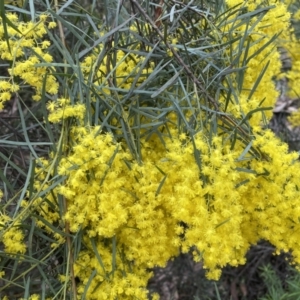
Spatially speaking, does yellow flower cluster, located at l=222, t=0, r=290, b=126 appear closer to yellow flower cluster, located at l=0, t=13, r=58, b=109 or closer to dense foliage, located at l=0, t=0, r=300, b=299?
dense foliage, located at l=0, t=0, r=300, b=299

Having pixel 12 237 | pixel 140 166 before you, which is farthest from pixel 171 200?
pixel 12 237

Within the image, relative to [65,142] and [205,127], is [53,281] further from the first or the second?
[205,127]

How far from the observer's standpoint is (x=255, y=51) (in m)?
0.85

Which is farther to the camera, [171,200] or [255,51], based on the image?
[255,51]

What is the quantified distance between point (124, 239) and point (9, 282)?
17 cm

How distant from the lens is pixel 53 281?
780 mm

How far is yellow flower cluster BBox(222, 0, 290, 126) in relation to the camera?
0.79m

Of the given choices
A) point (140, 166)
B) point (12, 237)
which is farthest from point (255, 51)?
point (12, 237)

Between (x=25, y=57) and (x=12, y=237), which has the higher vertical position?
(x=25, y=57)

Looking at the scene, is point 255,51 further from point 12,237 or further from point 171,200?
point 12,237

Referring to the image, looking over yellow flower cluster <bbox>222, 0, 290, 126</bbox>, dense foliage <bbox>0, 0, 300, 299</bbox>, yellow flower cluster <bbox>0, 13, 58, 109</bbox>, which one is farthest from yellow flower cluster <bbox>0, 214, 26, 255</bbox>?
yellow flower cluster <bbox>222, 0, 290, 126</bbox>

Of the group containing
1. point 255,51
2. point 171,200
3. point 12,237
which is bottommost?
point 12,237

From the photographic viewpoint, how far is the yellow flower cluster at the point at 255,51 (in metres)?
0.79

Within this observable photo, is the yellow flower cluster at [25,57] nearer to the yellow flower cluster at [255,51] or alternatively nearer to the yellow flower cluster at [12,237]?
the yellow flower cluster at [12,237]
